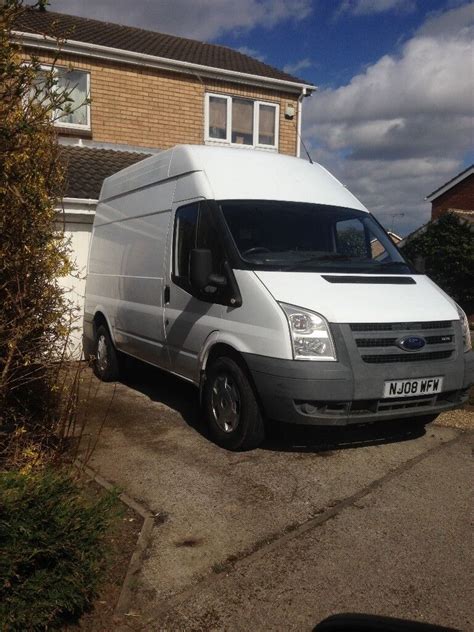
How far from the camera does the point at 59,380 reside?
160 inches

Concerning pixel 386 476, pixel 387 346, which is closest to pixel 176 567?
pixel 386 476

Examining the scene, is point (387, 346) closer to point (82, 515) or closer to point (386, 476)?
point (386, 476)

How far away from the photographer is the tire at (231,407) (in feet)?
16.1

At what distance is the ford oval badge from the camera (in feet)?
15.7

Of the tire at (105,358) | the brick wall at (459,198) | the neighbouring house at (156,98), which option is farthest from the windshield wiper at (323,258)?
the brick wall at (459,198)

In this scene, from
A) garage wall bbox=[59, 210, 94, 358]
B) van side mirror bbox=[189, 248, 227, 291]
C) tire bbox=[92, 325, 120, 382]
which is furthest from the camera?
garage wall bbox=[59, 210, 94, 358]

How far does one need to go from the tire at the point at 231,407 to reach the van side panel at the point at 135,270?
116 centimetres

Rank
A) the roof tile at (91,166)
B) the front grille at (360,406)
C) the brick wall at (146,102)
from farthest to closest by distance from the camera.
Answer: the brick wall at (146,102) → the roof tile at (91,166) → the front grille at (360,406)

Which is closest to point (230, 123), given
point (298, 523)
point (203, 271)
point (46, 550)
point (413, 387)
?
point (203, 271)

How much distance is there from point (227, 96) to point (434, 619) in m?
14.3

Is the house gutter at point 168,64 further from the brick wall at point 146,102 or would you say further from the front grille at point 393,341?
the front grille at point 393,341

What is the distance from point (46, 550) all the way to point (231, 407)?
8.80 feet

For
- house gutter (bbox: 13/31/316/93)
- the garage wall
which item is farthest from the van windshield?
house gutter (bbox: 13/31/316/93)

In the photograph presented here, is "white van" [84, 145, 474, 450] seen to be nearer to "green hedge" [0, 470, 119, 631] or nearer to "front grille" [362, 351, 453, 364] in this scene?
"front grille" [362, 351, 453, 364]
